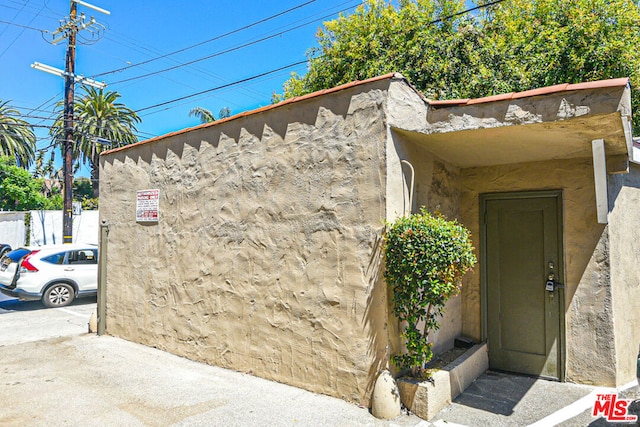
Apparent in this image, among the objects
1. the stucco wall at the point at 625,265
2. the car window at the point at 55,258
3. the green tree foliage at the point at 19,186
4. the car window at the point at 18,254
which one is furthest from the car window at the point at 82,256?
the green tree foliage at the point at 19,186

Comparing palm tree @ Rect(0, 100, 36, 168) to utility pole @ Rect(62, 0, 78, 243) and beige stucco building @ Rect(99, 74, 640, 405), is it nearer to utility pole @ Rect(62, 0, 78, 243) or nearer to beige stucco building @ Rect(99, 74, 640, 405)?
utility pole @ Rect(62, 0, 78, 243)

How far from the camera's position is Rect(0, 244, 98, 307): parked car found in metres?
9.80

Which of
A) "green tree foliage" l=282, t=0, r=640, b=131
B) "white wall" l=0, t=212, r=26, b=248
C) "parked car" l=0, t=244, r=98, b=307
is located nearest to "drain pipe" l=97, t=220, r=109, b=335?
"parked car" l=0, t=244, r=98, b=307

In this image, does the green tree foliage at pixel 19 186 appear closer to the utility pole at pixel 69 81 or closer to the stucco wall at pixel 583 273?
the utility pole at pixel 69 81

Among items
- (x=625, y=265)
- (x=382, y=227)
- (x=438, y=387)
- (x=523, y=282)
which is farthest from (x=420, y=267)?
(x=625, y=265)

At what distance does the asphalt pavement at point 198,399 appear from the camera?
374cm

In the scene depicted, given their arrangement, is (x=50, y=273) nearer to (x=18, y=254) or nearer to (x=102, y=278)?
(x=18, y=254)

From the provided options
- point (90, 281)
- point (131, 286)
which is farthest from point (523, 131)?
point (90, 281)

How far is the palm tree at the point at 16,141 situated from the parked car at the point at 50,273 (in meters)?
19.3

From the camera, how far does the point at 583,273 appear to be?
4527 mm

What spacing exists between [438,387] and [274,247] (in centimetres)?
217

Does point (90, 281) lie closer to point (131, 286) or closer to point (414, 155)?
point (131, 286)

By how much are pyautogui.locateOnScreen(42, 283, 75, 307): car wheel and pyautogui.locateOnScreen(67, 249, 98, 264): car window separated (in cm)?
60

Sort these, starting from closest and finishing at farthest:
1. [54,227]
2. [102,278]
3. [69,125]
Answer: [102,278] < [69,125] < [54,227]
